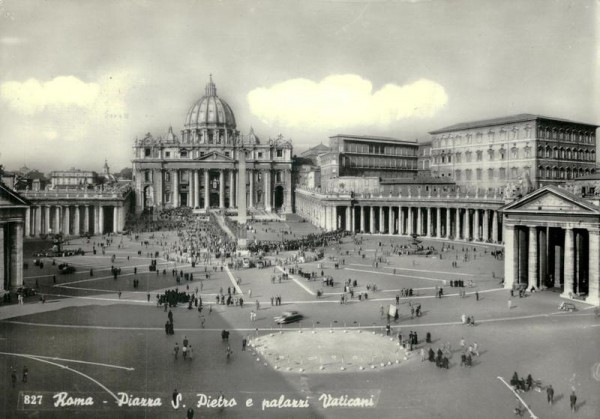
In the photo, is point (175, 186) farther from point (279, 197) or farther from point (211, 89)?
point (211, 89)

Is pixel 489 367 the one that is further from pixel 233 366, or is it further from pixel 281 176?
pixel 281 176

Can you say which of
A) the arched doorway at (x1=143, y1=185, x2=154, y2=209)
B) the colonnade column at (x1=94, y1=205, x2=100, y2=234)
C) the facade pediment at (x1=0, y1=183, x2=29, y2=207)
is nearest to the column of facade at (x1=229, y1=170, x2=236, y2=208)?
the arched doorway at (x1=143, y1=185, x2=154, y2=209)

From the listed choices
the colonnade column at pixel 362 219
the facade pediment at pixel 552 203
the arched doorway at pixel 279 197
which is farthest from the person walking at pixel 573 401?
the arched doorway at pixel 279 197

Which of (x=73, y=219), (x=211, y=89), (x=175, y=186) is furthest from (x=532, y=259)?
(x=211, y=89)

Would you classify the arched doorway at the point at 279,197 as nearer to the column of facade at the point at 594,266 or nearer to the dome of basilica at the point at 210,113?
the dome of basilica at the point at 210,113

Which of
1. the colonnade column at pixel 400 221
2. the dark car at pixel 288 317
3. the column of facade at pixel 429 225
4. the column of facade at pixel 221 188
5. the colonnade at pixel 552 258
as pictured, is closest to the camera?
the dark car at pixel 288 317

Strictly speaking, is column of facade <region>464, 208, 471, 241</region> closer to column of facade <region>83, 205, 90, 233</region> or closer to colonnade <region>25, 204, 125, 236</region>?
colonnade <region>25, 204, 125, 236</region>

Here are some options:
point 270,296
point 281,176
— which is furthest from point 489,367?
point 281,176
